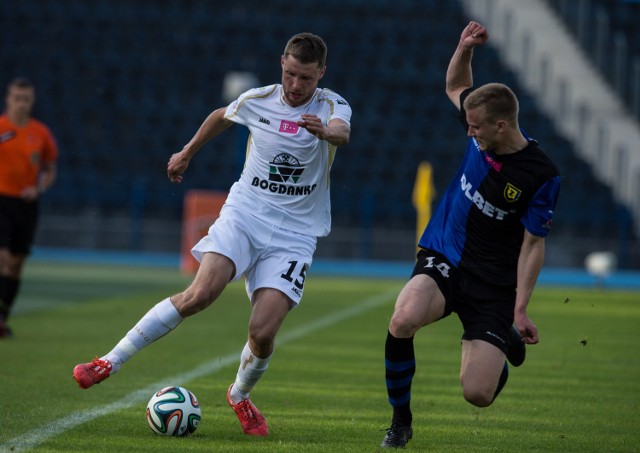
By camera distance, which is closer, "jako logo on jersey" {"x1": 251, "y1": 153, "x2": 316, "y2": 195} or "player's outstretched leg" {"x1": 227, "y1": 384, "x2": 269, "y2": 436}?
"player's outstretched leg" {"x1": 227, "y1": 384, "x2": 269, "y2": 436}

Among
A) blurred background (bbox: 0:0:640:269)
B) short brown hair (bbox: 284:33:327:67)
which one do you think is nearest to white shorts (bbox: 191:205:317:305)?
short brown hair (bbox: 284:33:327:67)

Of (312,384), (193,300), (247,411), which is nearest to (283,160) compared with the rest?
(193,300)

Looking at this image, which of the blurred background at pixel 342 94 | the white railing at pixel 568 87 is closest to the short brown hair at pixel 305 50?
the blurred background at pixel 342 94

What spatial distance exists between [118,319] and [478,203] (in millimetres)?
7334

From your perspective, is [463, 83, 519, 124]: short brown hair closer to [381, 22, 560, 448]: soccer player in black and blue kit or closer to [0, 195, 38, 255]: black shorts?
[381, 22, 560, 448]: soccer player in black and blue kit

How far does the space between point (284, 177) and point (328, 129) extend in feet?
2.07

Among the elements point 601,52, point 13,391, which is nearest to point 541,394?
point 13,391

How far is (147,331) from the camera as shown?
19.2 feet

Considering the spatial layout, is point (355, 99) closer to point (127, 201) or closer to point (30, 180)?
point (127, 201)

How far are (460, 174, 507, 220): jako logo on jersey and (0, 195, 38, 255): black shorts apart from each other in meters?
6.22

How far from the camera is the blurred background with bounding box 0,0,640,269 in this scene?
85.4 feet

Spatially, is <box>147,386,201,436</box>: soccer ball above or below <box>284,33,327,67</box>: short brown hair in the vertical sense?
below

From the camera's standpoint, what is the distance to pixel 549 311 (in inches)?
618

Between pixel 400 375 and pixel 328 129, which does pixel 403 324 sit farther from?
pixel 328 129
